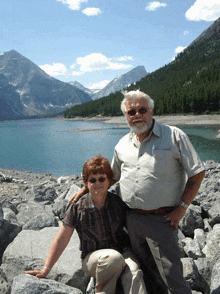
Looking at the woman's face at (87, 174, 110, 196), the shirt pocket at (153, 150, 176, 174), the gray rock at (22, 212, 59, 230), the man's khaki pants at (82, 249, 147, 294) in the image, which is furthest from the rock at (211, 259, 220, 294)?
the gray rock at (22, 212, 59, 230)

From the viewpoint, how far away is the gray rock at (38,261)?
4.16 metres

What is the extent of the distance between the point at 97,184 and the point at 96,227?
1.74 ft

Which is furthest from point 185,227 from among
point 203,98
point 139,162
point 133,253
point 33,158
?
→ point 203,98

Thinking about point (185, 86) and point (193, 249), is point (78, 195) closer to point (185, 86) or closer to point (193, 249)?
point (193, 249)

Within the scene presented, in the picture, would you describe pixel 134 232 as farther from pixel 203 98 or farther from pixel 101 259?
pixel 203 98

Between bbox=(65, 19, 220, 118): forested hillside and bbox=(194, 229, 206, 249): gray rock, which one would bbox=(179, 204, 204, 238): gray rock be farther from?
bbox=(65, 19, 220, 118): forested hillside

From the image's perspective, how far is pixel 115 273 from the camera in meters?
3.48

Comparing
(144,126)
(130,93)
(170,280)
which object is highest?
(130,93)

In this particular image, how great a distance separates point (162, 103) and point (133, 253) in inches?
3992

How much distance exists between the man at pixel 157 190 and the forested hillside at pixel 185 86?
249 feet

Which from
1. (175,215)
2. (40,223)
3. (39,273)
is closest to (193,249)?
(175,215)

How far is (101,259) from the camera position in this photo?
3.50 metres

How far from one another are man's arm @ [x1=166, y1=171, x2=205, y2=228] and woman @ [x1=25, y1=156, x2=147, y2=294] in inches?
24.9

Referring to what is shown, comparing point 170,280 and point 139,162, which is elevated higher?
→ point 139,162
